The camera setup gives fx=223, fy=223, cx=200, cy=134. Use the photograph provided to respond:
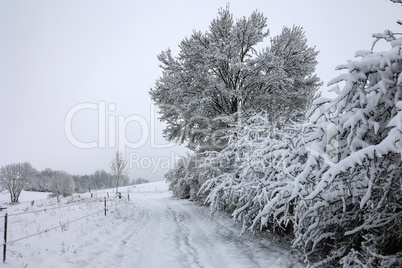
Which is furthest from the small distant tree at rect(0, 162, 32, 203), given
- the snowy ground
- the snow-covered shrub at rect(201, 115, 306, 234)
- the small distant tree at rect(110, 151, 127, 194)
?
the snow-covered shrub at rect(201, 115, 306, 234)

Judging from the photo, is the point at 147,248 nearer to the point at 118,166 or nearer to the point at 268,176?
the point at 268,176

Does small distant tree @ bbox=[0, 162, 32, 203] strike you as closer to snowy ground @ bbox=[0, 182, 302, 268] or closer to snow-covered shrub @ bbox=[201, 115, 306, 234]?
snowy ground @ bbox=[0, 182, 302, 268]

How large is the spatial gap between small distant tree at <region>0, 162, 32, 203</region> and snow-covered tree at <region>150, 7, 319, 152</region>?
5403cm

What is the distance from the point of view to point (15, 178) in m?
48.5

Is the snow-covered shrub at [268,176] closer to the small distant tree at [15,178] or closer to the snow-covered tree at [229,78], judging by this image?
the snow-covered tree at [229,78]

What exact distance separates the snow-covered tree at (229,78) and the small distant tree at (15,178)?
54.0 m

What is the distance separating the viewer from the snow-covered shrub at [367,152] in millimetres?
2348

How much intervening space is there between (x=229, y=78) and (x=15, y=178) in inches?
2277

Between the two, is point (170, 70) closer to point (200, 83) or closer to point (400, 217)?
point (200, 83)

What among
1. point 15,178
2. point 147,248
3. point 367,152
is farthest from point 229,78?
point 15,178

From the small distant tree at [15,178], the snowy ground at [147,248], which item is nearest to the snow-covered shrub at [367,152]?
the snowy ground at [147,248]

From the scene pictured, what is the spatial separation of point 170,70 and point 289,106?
6205mm

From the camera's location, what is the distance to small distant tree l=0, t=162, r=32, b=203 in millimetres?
48000

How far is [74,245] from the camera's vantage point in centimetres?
578
